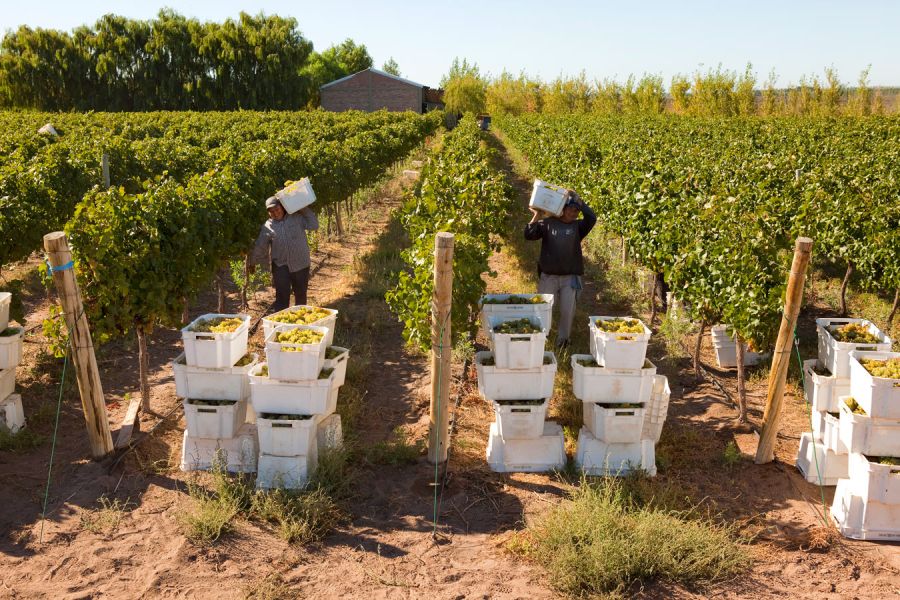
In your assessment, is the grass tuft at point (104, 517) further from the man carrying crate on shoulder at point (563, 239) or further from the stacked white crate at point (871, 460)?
the stacked white crate at point (871, 460)

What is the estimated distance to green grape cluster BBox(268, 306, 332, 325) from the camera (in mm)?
5617

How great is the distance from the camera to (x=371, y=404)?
6.65 m

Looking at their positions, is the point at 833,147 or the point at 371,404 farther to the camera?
the point at 833,147

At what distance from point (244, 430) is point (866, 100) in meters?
40.7

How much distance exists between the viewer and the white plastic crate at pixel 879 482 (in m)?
4.36

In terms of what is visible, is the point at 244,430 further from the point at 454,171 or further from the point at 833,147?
the point at 833,147

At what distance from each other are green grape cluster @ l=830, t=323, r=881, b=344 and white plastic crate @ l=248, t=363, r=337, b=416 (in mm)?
3825

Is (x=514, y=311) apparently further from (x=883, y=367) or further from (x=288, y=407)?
(x=883, y=367)

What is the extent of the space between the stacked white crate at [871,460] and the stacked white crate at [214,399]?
4083 millimetres

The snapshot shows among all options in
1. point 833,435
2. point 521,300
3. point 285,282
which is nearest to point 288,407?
point 521,300

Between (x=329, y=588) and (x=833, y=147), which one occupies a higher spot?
(x=833, y=147)

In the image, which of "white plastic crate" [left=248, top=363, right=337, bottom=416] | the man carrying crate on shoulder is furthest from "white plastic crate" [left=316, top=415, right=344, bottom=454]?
the man carrying crate on shoulder

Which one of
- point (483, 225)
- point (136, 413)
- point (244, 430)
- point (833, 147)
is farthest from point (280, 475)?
point (833, 147)

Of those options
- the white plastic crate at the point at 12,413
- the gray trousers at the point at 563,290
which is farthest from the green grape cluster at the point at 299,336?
the gray trousers at the point at 563,290
